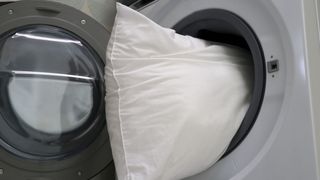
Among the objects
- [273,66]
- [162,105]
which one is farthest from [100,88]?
[273,66]

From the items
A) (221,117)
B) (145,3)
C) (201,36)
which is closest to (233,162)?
(221,117)

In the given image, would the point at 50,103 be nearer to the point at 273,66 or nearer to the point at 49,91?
the point at 49,91

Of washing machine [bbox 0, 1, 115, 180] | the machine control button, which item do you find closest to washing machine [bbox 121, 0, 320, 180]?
the machine control button

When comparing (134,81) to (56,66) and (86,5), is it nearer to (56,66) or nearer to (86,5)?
(56,66)

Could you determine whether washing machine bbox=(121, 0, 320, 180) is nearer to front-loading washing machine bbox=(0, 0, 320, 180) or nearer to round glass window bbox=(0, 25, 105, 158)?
front-loading washing machine bbox=(0, 0, 320, 180)

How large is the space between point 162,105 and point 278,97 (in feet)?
0.87

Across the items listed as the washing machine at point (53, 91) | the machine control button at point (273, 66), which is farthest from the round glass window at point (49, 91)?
the machine control button at point (273, 66)

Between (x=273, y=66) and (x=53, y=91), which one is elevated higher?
(x=273, y=66)

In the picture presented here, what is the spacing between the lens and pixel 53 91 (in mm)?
1100

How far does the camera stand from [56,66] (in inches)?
43.7

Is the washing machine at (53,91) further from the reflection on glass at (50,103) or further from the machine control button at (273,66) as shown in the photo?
the machine control button at (273,66)

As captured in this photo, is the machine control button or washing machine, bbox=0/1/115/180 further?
washing machine, bbox=0/1/115/180

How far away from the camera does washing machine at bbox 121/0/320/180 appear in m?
0.78

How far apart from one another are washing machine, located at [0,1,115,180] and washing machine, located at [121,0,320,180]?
1.10 ft
